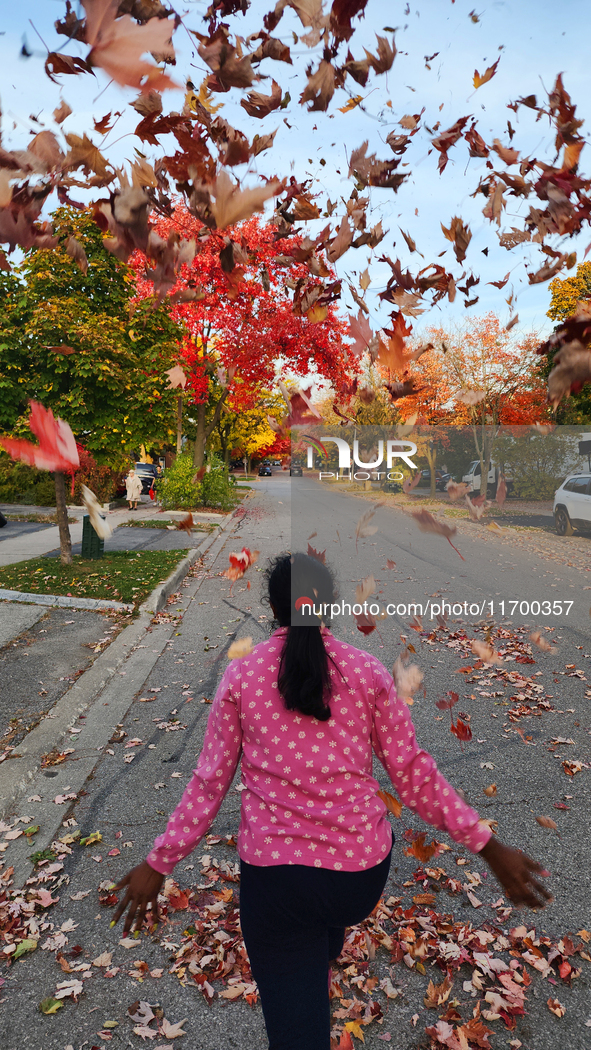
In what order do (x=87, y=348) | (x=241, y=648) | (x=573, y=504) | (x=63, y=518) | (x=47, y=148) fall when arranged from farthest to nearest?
(x=573, y=504), (x=63, y=518), (x=87, y=348), (x=241, y=648), (x=47, y=148)

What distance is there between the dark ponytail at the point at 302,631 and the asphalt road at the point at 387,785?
149cm

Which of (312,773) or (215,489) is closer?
(312,773)

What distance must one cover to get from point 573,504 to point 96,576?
1065 centimetres

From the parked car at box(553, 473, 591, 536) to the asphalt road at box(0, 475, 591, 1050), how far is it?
16.2ft

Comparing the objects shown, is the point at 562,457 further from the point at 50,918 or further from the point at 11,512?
the point at 11,512

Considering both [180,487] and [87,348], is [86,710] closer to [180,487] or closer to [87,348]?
[87,348]

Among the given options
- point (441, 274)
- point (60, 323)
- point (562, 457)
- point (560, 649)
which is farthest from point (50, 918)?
point (562, 457)

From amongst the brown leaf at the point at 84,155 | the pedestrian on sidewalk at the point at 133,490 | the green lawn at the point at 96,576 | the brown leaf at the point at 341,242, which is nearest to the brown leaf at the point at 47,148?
the brown leaf at the point at 84,155

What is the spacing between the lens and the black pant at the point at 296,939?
1669mm

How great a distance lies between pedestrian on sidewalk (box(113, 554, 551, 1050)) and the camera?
1704 millimetres

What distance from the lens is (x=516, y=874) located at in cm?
183

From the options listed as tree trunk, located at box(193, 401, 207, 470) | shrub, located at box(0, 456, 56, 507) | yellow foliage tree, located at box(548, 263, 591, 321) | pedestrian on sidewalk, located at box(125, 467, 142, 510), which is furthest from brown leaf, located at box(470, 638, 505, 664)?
shrub, located at box(0, 456, 56, 507)

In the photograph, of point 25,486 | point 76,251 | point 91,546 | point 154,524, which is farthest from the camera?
point 25,486

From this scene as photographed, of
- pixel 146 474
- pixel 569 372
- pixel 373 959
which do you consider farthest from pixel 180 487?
pixel 569 372
